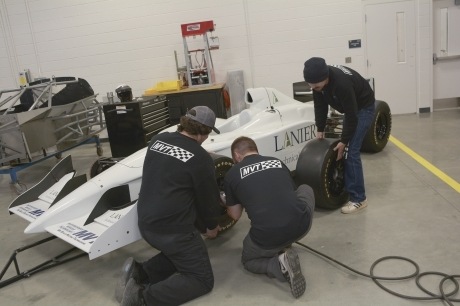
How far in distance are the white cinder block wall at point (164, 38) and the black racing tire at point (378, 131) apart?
3.23 m

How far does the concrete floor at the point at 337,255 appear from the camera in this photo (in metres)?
2.99

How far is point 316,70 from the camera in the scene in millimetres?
3727

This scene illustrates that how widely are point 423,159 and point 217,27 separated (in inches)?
214

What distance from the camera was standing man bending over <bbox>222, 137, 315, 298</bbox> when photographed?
116 inches

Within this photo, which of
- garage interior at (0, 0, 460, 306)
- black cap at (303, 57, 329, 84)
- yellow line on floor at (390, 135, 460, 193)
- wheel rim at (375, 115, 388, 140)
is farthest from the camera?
wheel rim at (375, 115, 388, 140)

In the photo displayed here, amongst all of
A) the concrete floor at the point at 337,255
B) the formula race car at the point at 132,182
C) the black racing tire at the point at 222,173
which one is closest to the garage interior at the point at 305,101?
the concrete floor at the point at 337,255

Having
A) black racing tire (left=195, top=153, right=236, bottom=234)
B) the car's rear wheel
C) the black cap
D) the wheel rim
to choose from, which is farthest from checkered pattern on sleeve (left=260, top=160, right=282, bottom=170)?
the wheel rim

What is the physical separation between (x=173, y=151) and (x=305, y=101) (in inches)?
170

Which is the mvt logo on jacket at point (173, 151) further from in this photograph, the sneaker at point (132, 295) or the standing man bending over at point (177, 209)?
the sneaker at point (132, 295)

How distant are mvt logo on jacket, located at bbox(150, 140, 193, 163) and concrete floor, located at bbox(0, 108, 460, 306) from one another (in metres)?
1.06

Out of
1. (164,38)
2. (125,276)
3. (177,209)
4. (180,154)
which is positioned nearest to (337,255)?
(177,209)

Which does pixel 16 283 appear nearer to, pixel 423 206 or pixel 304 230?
pixel 304 230

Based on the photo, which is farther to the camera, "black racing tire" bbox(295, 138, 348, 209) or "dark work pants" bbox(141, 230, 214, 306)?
"black racing tire" bbox(295, 138, 348, 209)

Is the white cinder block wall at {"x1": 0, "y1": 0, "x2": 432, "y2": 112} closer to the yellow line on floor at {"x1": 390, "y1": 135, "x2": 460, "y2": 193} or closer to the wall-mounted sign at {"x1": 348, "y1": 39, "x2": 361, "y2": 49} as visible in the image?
the wall-mounted sign at {"x1": 348, "y1": 39, "x2": 361, "y2": 49}
